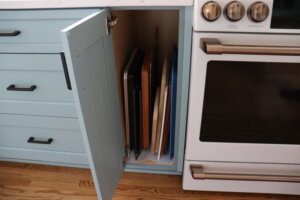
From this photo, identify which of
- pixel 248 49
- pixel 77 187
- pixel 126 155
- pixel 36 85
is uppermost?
pixel 248 49

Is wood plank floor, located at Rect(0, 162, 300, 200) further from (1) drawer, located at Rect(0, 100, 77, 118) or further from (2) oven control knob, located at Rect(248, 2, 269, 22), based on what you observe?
(2) oven control knob, located at Rect(248, 2, 269, 22)

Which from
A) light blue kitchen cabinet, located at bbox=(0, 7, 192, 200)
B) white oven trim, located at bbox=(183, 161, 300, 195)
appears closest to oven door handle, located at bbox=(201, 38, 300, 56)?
light blue kitchen cabinet, located at bbox=(0, 7, 192, 200)

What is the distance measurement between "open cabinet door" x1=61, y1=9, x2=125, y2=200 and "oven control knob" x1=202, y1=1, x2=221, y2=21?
0.98ft

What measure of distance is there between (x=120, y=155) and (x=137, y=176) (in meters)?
0.18

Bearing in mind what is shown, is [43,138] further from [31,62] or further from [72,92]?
[72,92]

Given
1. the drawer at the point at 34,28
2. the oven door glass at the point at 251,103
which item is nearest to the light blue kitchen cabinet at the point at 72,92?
the drawer at the point at 34,28

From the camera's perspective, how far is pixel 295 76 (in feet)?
2.49

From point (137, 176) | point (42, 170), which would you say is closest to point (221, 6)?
point (137, 176)

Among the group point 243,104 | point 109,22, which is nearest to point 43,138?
point 109,22

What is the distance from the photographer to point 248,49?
67cm

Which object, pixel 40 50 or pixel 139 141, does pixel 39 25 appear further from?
pixel 139 141

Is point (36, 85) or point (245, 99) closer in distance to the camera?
point (245, 99)

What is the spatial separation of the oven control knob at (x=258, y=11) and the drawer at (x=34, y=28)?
47 centimetres

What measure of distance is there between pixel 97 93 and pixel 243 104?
0.47 metres
